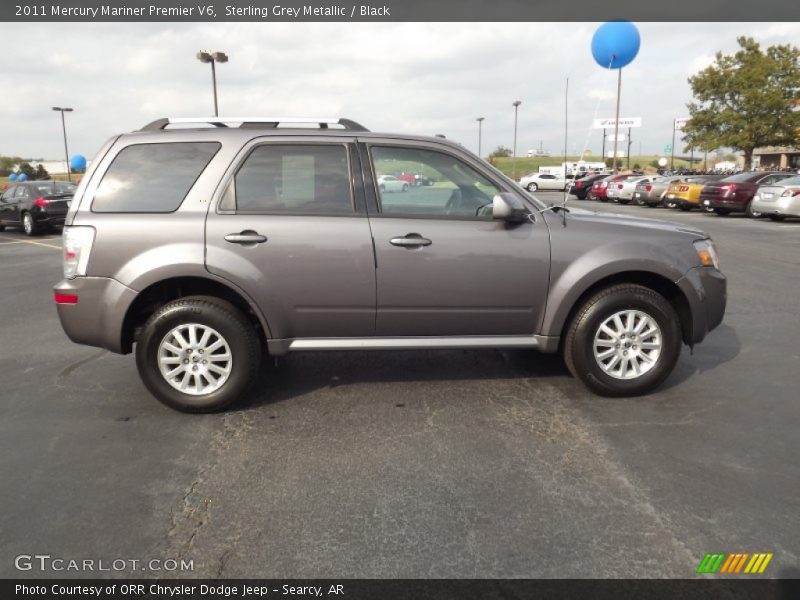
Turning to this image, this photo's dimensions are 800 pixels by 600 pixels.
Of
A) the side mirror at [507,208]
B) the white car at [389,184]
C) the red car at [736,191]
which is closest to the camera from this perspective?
the side mirror at [507,208]

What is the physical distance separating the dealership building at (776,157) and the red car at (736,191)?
50323 millimetres

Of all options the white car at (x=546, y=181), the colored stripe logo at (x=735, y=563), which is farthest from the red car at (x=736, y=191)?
the white car at (x=546, y=181)

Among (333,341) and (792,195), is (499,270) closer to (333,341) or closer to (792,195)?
(333,341)

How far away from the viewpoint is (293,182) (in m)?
4.00

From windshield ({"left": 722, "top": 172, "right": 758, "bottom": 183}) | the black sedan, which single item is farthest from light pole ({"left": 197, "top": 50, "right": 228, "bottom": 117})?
windshield ({"left": 722, "top": 172, "right": 758, "bottom": 183})

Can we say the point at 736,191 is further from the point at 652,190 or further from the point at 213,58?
the point at 213,58

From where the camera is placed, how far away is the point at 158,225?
3836mm

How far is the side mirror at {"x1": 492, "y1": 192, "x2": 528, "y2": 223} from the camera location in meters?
3.80

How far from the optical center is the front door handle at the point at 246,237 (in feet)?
12.5

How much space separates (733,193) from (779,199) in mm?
2311

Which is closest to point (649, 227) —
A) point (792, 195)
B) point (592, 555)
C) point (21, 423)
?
point (592, 555)

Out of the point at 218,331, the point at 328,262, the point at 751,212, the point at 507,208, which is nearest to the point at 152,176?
the point at 218,331

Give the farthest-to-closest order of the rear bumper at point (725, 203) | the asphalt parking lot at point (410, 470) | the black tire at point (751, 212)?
1. the rear bumper at point (725, 203)
2. the black tire at point (751, 212)
3. the asphalt parking lot at point (410, 470)

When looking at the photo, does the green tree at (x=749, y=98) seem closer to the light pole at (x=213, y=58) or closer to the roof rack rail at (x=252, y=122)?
the light pole at (x=213, y=58)
